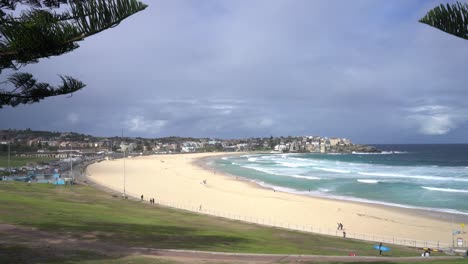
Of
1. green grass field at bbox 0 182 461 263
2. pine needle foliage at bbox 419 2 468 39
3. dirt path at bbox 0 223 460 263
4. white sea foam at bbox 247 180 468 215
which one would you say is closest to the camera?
pine needle foliage at bbox 419 2 468 39

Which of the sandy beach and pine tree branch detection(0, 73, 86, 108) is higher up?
pine tree branch detection(0, 73, 86, 108)

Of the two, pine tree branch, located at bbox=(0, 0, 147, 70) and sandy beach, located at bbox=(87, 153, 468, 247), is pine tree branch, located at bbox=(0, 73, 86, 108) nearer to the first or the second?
pine tree branch, located at bbox=(0, 0, 147, 70)

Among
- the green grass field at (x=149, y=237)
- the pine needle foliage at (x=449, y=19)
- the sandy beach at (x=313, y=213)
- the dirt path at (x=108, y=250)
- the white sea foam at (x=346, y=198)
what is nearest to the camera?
the pine needle foliage at (x=449, y=19)

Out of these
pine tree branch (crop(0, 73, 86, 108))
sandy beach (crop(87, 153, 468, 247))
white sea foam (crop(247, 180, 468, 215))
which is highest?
pine tree branch (crop(0, 73, 86, 108))

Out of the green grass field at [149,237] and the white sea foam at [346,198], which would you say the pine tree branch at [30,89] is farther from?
the white sea foam at [346,198]

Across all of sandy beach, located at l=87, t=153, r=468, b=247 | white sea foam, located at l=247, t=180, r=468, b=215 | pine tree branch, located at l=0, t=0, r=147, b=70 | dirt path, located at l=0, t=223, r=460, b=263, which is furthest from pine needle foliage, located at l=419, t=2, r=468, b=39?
white sea foam, located at l=247, t=180, r=468, b=215

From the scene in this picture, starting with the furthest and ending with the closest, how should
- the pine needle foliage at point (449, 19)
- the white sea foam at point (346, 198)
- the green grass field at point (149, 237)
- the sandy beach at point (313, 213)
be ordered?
the white sea foam at point (346, 198), the sandy beach at point (313, 213), the green grass field at point (149, 237), the pine needle foliage at point (449, 19)

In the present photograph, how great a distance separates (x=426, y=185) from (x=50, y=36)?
38.8 metres

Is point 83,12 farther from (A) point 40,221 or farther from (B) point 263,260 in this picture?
(A) point 40,221

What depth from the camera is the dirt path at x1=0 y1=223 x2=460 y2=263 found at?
9348 millimetres

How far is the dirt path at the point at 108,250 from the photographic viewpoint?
9348 millimetres

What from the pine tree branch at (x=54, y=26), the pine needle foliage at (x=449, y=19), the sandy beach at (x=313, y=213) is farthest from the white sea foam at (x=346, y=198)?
the pine tree branch at (x=54, y=26)

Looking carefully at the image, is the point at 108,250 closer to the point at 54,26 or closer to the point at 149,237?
the point at 149,237

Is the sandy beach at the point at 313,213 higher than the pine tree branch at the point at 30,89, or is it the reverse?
the pine tree branch at the point at 30,89
